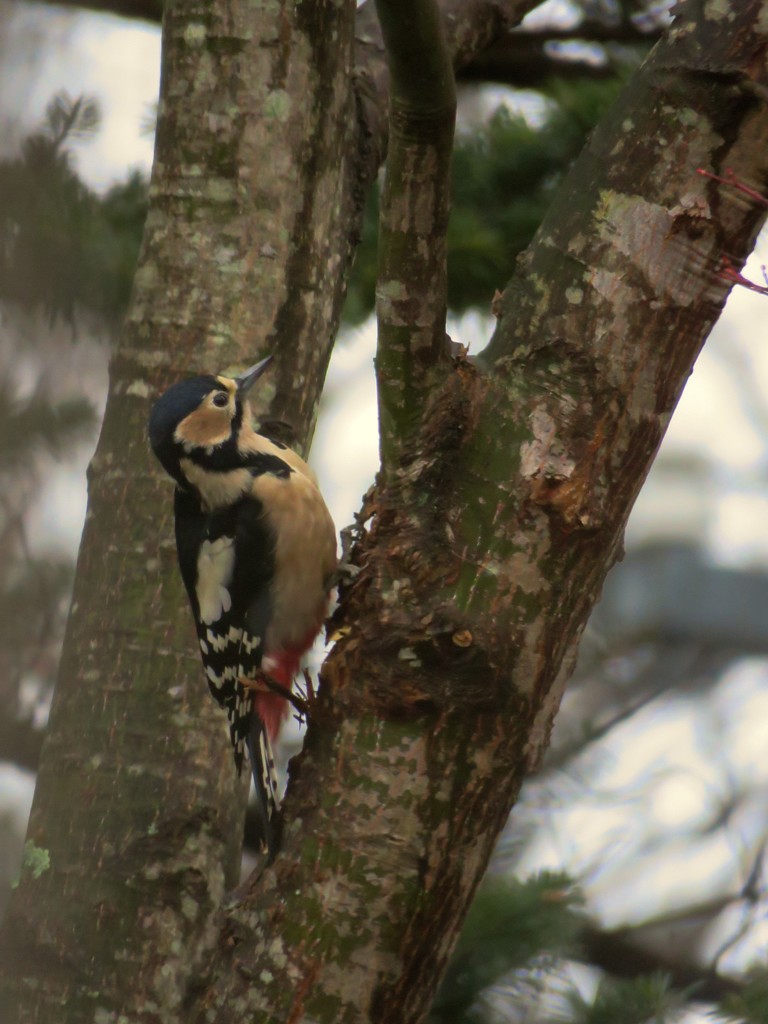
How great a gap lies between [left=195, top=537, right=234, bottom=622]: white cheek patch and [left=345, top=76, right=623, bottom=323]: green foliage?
0.78m

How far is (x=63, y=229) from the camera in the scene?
10.6 feet

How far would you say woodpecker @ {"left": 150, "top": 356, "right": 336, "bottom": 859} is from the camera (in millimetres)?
2900

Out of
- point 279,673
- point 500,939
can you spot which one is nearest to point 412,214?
point 500,939

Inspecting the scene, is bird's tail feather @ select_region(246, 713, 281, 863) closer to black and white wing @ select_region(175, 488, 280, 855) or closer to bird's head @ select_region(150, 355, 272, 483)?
black and white wing @ select_region(175, 488, 280, 855)

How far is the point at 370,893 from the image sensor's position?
1.71 meters

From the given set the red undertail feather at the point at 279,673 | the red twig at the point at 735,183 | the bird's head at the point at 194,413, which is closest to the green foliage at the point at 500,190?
the bird's head at the point at 194,413

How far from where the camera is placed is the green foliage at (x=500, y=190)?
10.7ft

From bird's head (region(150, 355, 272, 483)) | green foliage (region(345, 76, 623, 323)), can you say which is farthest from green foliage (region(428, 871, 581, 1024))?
green foliage (region(345, 76, 623, 323))

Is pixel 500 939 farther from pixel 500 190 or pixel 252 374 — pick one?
pixel 500 190

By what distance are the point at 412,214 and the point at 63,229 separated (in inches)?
70.4

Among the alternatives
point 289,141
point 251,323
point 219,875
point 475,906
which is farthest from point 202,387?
point 475,906

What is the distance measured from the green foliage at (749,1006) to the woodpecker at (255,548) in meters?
1.07

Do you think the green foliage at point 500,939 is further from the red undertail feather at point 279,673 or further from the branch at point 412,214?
the branch at point 412,214

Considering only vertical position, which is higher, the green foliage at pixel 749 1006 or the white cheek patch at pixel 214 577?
the white cheek patch at pixel 214 577
